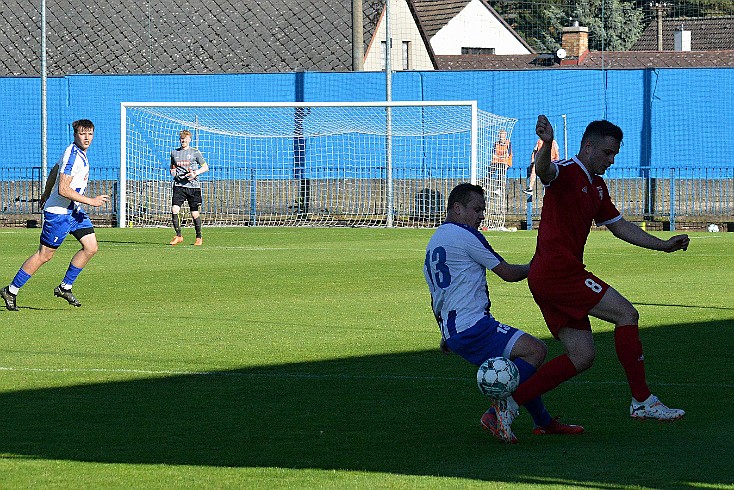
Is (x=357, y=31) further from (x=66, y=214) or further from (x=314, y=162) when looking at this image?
(x=66, y=214)

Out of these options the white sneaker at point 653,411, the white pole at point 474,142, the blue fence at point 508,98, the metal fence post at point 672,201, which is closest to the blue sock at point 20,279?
the white sneaker at point 653,411

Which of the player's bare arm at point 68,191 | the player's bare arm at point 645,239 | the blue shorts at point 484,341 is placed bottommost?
the blue shorts at point 484,341

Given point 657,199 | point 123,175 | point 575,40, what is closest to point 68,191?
point 123,175

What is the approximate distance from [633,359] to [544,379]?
0.64m

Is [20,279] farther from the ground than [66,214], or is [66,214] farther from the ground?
[66,214]

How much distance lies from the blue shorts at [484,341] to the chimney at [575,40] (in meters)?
50.7

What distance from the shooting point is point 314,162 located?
108ft

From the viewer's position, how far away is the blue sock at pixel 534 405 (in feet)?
23.0

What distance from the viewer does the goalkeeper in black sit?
23.0 m

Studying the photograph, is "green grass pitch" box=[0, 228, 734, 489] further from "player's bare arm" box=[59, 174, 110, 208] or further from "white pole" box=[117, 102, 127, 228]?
"white pole" box=[117, 102, 127, 228]

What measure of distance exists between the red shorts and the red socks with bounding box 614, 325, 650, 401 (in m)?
0.27

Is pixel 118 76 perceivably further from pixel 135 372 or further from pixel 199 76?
pixel 135 372

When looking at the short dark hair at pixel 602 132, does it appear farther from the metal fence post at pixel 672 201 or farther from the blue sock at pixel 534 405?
the metal fence post at pixel 672 201

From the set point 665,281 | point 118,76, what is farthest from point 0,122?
point 665,281
